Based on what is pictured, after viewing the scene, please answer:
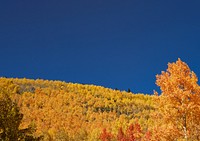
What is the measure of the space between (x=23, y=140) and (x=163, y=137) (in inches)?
326

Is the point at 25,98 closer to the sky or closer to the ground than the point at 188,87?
closer to the sky

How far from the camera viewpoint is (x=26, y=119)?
160625mm

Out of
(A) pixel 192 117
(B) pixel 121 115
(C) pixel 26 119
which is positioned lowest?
(A) pixel 192 117

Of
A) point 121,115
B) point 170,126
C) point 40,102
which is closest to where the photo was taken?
point 170,126

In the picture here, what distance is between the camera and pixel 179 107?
20812 millimetres

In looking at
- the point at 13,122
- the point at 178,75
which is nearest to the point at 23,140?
the point at 13,122

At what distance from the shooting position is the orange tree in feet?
68.3

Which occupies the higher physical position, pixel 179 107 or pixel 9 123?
pixel 179 107

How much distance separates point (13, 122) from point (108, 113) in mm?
167306

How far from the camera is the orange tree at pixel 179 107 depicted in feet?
68.3

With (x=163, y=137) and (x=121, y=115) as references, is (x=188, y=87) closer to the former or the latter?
(x=163, y=137)

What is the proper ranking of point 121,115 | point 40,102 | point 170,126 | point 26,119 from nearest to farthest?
point 170,126 → point 26,119 → point 121,115 → point 40,102

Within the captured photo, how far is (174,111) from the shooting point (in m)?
20.8

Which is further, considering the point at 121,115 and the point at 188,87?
the point at 121,115
